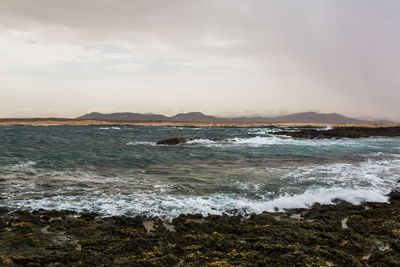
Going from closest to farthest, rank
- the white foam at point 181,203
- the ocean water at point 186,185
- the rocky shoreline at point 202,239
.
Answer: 1. the rocky shoreline at point 202,239
2. the white foam at point 181,203
3. the ocean water at point 186,185

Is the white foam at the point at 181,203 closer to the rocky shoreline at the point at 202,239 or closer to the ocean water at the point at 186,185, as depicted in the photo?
the ocean water at the point at 186,185

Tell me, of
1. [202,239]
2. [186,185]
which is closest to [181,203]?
[186,185]

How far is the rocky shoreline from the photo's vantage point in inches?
203

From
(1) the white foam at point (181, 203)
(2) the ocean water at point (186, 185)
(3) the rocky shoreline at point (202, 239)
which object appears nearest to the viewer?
(3) the rocky shoreline at point (202, 239)

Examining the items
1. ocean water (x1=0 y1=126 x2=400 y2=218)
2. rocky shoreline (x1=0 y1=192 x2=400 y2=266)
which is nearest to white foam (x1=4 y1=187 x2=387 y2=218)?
ocean water (x1=0 y1=126 x2=400 y2=218)

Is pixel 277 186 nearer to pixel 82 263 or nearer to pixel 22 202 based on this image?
pixel 82 263

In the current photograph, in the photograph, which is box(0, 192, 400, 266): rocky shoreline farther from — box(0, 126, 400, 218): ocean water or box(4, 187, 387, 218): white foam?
box(0, 126, 400, 218): ocean water

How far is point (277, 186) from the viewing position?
11.9 m

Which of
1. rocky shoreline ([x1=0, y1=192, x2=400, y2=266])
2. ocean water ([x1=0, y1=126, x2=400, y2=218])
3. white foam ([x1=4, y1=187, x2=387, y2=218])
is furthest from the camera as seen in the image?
ocean water ([x1=0, y1=126, x2=400, y2=218])

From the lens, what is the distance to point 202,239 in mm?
6094

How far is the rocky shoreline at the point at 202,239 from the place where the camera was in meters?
5.17

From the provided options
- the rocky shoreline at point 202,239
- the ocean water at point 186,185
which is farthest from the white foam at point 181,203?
the rocky shoreline at point 202,239

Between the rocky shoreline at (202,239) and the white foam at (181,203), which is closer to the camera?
the rocky shoreline at (202,239)

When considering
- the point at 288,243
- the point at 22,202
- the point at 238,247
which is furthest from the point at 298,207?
the point at 22,202
